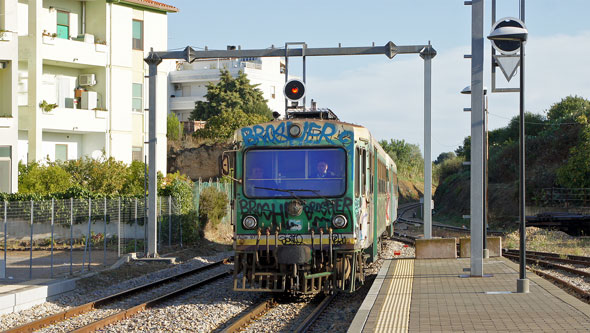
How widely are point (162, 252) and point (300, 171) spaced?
12.8 meters

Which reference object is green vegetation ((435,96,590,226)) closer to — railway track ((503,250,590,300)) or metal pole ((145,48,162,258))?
railway track ((503,250,590,300))

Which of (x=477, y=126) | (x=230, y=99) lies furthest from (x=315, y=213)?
(x=230, y=99)

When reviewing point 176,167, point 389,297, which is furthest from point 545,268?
point 176,167

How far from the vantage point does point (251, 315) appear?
40.9ft

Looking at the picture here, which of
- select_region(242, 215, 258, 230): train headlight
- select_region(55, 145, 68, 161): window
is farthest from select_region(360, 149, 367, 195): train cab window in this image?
select_region(55, 145, 68, 161): window

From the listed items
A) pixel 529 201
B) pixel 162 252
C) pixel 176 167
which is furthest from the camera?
pixel 176 167

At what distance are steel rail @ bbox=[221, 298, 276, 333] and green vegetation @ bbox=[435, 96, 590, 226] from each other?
34450mm

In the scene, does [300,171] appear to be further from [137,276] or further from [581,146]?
[581,146]

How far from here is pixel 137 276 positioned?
19375 millimetres

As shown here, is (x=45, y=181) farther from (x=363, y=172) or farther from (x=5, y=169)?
(x=363, y=172)

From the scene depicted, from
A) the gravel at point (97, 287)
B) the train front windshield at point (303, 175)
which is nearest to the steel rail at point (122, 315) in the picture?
the gravel at point (97, 287)

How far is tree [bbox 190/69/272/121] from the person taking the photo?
71.8 m

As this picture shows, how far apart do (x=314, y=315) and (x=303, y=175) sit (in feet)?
8.50

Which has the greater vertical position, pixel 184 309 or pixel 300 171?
pixel 300 171
